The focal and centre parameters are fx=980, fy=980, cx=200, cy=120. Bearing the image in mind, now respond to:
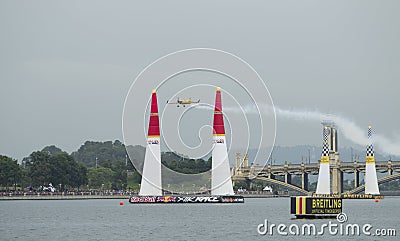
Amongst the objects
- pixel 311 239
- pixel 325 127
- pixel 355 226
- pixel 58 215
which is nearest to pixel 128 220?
pixel 58 215

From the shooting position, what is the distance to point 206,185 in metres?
192

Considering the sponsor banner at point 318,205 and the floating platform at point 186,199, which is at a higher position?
the floating platform at point 186,199

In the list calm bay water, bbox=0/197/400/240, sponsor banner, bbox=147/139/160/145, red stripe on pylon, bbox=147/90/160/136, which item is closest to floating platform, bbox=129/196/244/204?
sponsor banner, bbox=147/139/160/145

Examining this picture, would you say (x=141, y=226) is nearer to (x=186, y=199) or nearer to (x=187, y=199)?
(x=187, y=199)

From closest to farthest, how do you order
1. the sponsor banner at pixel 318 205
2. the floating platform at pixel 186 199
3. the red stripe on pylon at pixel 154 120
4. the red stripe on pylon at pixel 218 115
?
the sponsor banner at pixel 318 205
the red stripe on pylon at pixel 154 120
the red stripe on pylon at pixel 218 115
the floating platform at pixel 186 199

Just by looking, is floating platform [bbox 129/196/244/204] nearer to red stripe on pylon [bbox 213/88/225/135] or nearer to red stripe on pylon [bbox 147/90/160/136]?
red stripe on pylon [bbox 147/90/160/136]

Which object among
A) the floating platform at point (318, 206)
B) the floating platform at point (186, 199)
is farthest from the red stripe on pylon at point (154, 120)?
the floating platform at point (318, 206)

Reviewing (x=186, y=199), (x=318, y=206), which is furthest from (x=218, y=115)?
(x=318, y=206)

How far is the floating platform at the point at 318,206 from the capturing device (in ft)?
313

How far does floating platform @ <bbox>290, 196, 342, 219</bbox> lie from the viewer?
95.5 meters

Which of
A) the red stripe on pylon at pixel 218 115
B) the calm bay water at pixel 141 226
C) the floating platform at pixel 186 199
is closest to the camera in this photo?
the calm bay water at pixel 141 226

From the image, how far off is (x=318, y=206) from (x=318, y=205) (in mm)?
153

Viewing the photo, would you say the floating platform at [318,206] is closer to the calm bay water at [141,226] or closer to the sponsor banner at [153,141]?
the calm bay water at [141,226]

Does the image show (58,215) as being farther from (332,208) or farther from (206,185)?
(206,185)
